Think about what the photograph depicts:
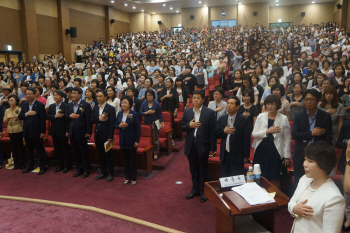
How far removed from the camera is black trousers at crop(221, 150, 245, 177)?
9.90 feet

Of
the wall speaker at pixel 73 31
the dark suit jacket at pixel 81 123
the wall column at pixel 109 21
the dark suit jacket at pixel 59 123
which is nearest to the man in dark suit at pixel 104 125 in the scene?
the dark suit jacket at pixel 81 123

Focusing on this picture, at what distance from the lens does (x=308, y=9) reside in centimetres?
1922

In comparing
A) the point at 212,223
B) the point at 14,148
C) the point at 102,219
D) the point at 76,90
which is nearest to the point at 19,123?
the point at 14,148

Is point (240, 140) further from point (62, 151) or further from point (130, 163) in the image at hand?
point (62, 151)

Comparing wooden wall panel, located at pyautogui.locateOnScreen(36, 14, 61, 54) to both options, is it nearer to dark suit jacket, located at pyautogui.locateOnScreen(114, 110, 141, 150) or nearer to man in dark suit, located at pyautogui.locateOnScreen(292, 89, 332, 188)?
dark suit jacket, located at pyautogui.locateOnScreen(114, 110, 141, 150)

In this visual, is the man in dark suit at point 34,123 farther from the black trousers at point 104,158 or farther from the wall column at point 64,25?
the wall column at point 64,25

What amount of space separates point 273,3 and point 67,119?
19101 mm

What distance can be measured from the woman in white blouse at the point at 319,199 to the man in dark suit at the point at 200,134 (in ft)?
5.44

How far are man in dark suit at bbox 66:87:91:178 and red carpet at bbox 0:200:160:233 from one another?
1.15m

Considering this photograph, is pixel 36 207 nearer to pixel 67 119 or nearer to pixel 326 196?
pixel 67 119

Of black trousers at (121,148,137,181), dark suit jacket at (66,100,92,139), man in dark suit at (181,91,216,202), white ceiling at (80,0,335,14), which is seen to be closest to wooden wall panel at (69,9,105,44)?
white ceiling at (80,0,335,14)

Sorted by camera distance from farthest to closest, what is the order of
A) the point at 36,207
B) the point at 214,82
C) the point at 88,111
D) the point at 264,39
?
the point at 264,39, the point at 214,82, the point at 88,111, the point at 36,207

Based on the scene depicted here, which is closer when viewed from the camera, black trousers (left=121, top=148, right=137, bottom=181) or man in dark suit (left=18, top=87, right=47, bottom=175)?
black trousers (left=121, top=148, right=137, bottom=181)

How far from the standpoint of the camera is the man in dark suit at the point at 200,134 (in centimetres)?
320
